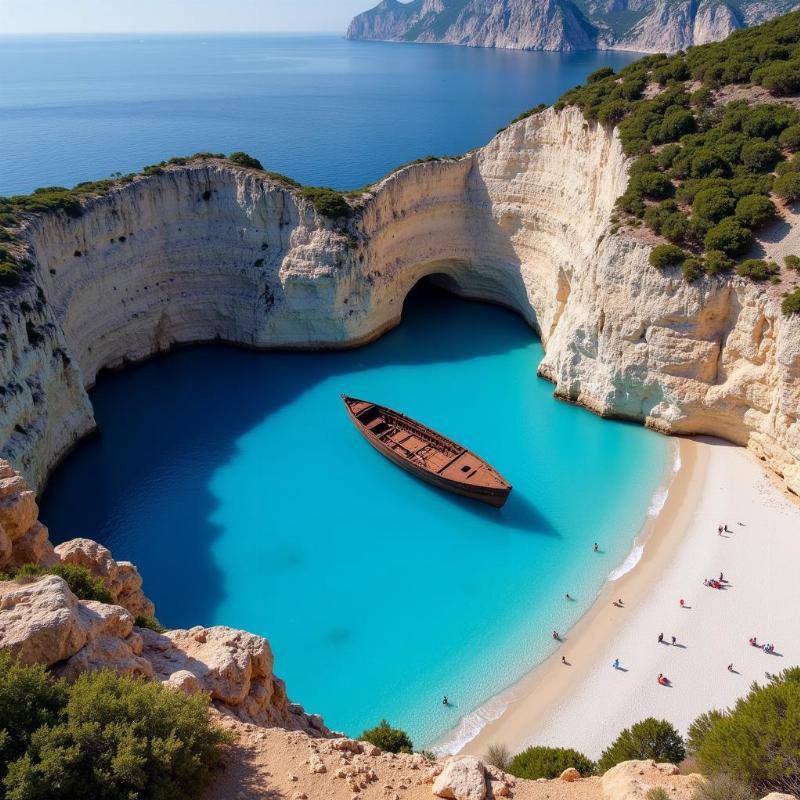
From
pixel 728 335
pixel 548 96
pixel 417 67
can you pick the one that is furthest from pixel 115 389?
pixel 417 67

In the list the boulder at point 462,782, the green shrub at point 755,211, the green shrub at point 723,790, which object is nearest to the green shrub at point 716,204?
the green shrub at point 755,211

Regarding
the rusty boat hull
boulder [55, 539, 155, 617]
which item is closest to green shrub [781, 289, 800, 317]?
the rusty boat hull

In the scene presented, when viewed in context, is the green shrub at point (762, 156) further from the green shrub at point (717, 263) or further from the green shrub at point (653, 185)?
the green shrub at point (717, 263)

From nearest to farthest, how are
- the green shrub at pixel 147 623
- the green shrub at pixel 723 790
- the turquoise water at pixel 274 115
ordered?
the green shrub at pixel 723 790, the green shrub at pixel 147 623, the turquoise water at pixel 274 115

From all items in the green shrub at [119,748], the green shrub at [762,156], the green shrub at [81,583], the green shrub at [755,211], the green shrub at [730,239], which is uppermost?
the green shrub at [762,156]

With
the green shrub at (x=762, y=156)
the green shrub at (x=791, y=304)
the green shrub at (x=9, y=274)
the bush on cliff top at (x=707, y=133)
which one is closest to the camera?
the green shrub at (x=791, y=304)

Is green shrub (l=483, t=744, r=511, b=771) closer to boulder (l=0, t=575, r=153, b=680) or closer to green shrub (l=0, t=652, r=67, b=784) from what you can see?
boulder (l=0, t=575, r=153, b=680)

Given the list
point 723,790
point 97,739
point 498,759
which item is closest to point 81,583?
point 97,739
